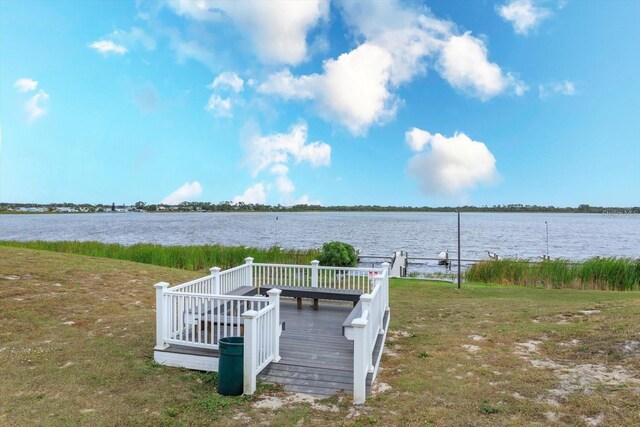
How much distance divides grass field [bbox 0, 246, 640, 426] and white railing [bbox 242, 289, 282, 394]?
0.32 metres

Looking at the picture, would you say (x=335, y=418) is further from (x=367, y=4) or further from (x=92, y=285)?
(x=367, y=4)

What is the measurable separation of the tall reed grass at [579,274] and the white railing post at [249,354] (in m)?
14.2

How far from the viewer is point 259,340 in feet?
18.3

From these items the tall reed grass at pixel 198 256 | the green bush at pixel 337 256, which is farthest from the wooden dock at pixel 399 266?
the tall reed grass at pixel 198 256

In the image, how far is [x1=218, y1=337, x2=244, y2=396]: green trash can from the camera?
17.2 ft

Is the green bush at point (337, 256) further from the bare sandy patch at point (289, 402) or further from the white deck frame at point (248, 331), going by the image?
the bare sandy patch at point (289, 402)

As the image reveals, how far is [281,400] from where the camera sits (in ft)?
16.5

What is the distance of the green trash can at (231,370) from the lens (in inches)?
207

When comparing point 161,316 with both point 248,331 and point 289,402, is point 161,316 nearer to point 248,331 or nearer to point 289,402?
point 248,331

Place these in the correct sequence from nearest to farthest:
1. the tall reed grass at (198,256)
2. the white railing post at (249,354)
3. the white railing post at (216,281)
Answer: the white railing post at (249,354), the white railing post at (216,281), the tall reed grass at (198,256)

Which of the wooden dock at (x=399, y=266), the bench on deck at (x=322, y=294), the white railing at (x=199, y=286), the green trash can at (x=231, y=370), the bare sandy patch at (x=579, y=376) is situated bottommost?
the wooden dock at (x=399, y=266)

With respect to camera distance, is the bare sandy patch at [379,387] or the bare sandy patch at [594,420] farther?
the bare sandy patch at [379,387]

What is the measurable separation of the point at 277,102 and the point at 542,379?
26.4 metres

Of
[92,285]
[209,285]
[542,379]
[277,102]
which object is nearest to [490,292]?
[542,379]
